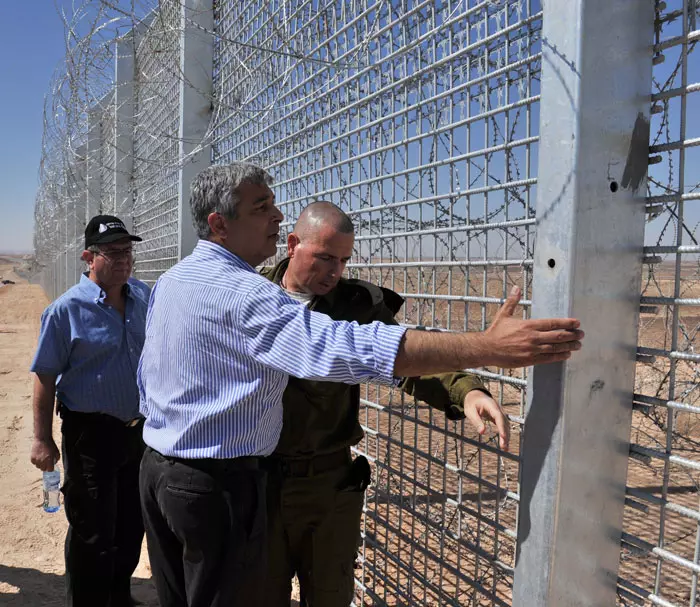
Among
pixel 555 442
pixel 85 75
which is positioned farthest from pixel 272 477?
pixel 85 75

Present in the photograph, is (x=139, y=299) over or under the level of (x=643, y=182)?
under

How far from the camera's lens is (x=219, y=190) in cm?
201

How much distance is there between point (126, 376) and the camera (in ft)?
10.6

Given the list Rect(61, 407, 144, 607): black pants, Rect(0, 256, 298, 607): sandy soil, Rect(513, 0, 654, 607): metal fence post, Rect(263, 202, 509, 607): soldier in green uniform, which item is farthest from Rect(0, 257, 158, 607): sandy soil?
Rect(513, 0, 654, 607): metal fence post

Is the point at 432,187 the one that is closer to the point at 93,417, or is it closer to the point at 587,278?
the point at 587,278

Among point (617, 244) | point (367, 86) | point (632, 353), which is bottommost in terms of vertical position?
point (632, 353)

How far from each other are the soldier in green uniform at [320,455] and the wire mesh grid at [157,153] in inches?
116

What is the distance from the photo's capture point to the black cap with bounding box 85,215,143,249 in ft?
10.9

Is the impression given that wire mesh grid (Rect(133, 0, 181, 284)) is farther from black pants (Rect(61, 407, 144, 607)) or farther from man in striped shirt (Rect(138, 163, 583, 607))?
man in striped shirt (Rect(138, 163, 583, 607))

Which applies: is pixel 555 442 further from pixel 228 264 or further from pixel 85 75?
pixel 85 75

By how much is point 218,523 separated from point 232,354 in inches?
20.9

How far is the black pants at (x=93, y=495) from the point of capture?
312 cm

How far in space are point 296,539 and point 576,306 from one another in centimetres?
137

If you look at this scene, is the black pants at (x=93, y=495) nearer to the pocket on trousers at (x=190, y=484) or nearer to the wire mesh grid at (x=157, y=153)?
the pocket on trousers at (x=190, y=484)
